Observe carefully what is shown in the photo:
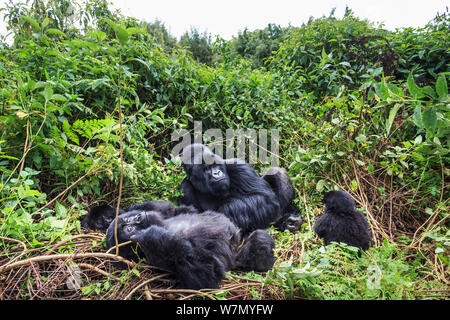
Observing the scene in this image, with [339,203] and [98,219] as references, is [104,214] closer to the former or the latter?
[98,219]

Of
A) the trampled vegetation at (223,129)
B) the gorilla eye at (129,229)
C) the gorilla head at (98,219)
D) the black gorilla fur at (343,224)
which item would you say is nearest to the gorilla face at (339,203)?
the black gorilla fur at (343,224)

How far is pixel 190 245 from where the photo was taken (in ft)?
5.70

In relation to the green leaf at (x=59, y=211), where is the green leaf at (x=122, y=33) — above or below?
above

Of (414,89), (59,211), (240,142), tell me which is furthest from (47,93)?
(414,89)

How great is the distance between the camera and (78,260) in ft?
6.05

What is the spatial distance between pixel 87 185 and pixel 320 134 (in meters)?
2.86

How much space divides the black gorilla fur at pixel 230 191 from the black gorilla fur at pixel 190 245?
315 mm

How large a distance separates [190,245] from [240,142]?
2325 millimetres

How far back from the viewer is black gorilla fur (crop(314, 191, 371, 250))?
2240 millimetres

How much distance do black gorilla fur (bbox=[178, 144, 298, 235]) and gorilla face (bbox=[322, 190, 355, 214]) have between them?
590 mm

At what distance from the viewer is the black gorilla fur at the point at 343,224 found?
7.35ft

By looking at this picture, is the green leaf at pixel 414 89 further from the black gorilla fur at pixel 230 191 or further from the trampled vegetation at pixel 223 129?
the black gorilla fur at pixel 230 191
